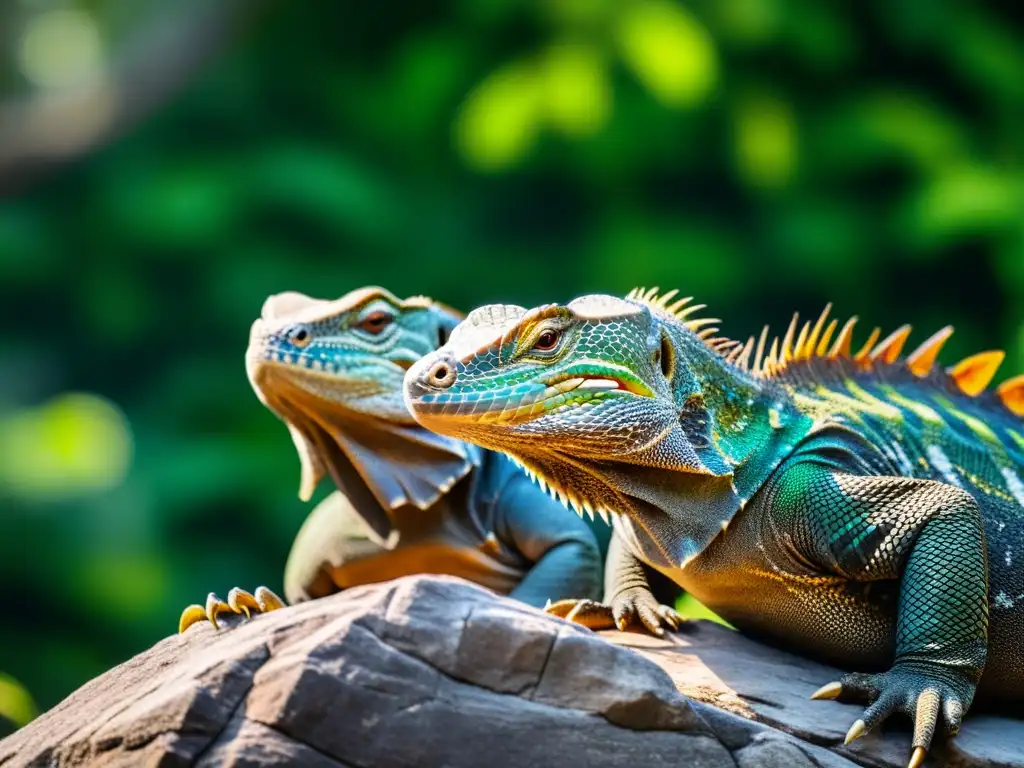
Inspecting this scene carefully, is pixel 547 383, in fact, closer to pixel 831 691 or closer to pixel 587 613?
pixel 587 613

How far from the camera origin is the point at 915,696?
Result: 2742mm

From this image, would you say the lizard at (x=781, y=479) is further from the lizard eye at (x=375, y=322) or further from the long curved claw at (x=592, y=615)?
the lizard eye at (x=375, y=322)

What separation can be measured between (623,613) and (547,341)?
0.86 metres

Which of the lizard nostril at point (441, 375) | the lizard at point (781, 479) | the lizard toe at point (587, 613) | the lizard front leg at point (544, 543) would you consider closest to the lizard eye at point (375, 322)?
the lizard front leg at point (544, 543)

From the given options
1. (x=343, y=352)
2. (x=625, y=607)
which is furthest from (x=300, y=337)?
(x=625, y=607)

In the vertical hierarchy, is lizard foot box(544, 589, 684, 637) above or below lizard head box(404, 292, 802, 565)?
below

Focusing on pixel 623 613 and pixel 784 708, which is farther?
pixel 623 613

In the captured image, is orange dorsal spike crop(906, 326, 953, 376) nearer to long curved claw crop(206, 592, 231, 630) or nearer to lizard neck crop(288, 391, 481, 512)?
lizard neck crop(288, 391, 481, 512)

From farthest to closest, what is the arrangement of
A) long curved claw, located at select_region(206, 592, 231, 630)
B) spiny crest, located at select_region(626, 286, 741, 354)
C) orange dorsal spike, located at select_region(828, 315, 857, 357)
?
orange dorsal spike, located at select_region(828, 315, 857, 357)
spiny crest, located at select_region(626, 286, 741, 354)
long curved claw, located at select_region(206, 592, 231, 630)

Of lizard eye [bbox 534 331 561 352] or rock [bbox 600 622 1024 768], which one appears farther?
lizard eye [bbox 534 331 561 352]

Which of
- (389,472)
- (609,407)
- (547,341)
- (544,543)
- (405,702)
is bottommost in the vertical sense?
(544,543)

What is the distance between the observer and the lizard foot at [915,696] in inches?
105

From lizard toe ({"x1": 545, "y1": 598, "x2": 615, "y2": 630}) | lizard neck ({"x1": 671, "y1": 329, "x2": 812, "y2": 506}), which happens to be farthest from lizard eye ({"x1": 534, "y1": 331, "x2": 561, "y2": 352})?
lizard toe ({"x1": 545, "y1": 598, "x2": 615, "y2": 630})

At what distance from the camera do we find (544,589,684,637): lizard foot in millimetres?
3258
